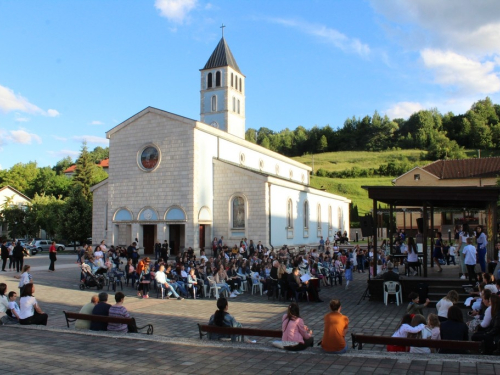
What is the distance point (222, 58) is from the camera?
4675cm

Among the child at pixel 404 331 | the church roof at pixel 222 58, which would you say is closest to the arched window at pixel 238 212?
the church roof at pixel 222 58

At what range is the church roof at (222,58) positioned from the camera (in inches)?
1826

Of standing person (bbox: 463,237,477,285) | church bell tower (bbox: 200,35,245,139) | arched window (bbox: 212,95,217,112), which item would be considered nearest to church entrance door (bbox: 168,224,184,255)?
church bell tower (bbox: 200,35,245,139)

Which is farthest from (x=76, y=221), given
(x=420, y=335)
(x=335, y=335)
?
(x=420, y=335)

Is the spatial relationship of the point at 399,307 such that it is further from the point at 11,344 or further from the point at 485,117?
the point at 485,117

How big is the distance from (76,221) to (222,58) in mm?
22158

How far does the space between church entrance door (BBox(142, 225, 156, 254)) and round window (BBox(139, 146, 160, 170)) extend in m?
4.39

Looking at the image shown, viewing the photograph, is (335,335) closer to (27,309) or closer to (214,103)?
(27,309)

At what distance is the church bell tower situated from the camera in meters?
45.9

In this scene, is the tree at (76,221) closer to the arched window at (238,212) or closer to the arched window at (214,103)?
the arched window at (214,103)

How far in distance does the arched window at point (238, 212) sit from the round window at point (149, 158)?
6363 millimetres

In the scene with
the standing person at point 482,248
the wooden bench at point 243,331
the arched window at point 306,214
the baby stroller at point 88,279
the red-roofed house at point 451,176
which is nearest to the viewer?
the wooden bench at point 243,331

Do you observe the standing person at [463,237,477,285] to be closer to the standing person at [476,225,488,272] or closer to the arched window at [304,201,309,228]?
the standing person at [476,225,488,272]

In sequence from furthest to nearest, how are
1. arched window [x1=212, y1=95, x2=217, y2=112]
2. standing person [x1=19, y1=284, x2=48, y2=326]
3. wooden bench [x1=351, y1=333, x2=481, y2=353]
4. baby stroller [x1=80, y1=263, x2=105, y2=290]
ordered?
arched window [x1=212, y1=95, x2=217, y2=112]
baby stroller [x1=80, y1=263, x2=105, y2=290]
standing person [x1=19, y1=284, x2=48, y2=326]
wooden bench [x1=351, y1=333, x2=481, y2=353]
